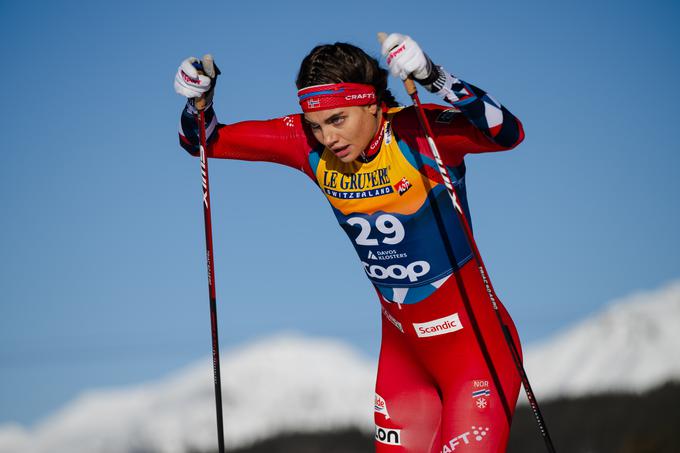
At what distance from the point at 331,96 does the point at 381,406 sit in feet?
4.96

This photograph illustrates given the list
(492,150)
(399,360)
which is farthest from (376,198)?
(399,360)

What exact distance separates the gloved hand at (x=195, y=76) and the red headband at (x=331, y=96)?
1.75ft

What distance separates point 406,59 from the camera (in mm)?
3768

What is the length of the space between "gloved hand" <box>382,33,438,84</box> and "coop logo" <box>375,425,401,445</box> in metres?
1.66

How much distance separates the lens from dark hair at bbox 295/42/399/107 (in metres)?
4.12

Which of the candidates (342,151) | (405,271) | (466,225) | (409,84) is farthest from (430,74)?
(405,271)

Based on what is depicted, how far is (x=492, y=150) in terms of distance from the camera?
3.94 m

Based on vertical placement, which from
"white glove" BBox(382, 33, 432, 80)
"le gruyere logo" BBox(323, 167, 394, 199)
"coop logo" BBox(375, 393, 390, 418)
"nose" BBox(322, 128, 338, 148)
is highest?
"white glove" BBox(382, 33, 432, 80)

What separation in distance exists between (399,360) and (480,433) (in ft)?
2.14

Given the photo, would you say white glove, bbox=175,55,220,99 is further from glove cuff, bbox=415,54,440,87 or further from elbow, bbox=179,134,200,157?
glove cuff, bbox=415,54,440,87

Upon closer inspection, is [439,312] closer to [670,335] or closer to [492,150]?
[492,150]

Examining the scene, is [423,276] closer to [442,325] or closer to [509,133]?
[442,325]

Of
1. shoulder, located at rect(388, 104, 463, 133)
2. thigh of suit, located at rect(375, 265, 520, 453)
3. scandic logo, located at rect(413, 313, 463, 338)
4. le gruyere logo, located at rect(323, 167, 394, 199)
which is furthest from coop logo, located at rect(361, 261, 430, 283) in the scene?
shoulder, located at rect(388, 104, 463, 133)

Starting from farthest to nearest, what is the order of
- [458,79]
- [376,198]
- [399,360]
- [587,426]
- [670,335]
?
1. [670,335]
2. [587,426]
3. [399,360]
4. [376,198]
5. [458,79]
